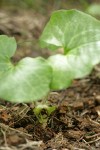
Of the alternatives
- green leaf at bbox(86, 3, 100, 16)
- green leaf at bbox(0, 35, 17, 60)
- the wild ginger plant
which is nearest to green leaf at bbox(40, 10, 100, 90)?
the wild ginger plant

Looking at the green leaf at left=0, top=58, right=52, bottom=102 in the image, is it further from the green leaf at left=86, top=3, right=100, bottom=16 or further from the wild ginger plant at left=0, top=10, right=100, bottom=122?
the green leaf at left=86, top=3, right=100, bottom=16

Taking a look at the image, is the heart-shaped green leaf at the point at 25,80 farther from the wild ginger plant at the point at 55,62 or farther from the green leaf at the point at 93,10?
the green leaf at the point at 93,10

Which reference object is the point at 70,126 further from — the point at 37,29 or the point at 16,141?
the point at 37,29

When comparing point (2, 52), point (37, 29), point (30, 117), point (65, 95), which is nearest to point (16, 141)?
point (30, 117)

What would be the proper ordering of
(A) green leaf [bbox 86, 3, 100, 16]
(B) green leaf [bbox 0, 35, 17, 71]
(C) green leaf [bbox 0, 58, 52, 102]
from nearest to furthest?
(C) green leaf [bbox 0, 58, 52, 102] → (B) green leaf [bbox 0, 35, 17, 71] → (A) green leaf [bbox 86, 3, 100, 16]

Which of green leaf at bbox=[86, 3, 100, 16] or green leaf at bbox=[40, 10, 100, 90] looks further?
green leaf at bbox=[86, 3, 100, 16]

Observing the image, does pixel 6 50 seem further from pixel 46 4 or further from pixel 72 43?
pixel 46 4
